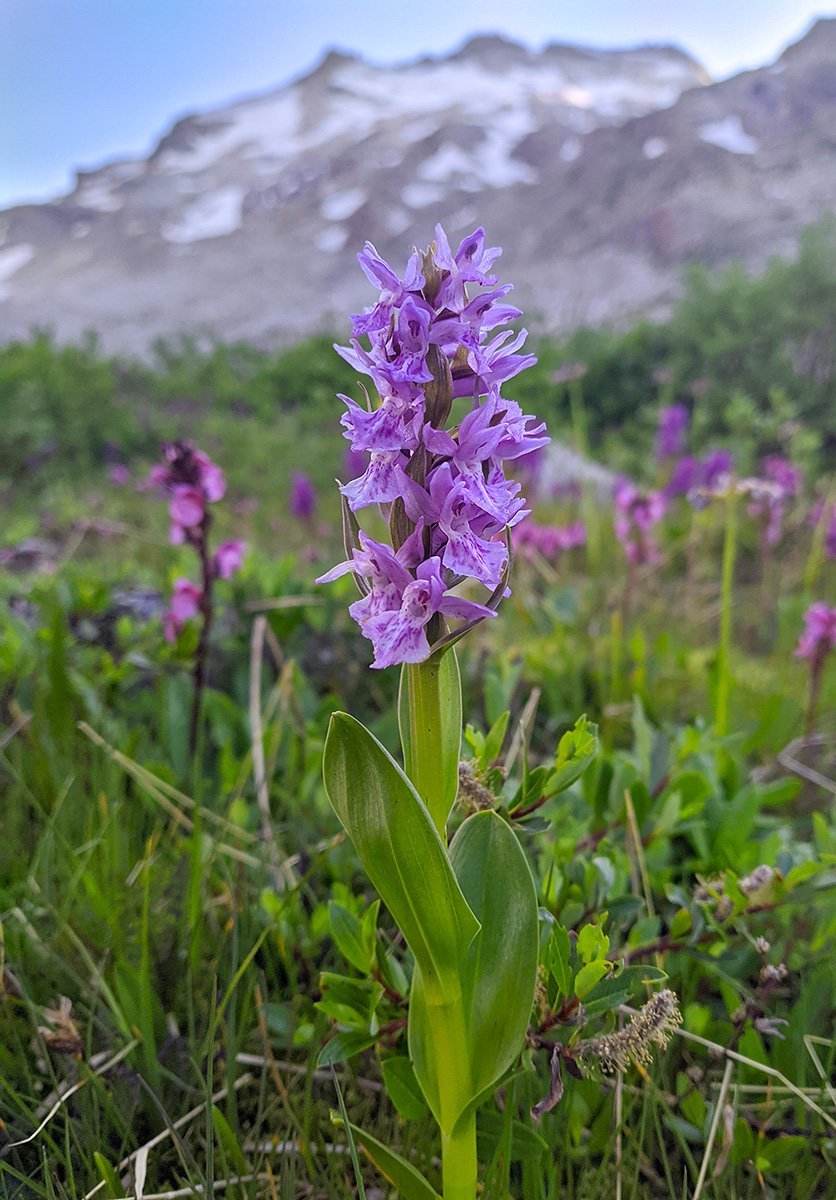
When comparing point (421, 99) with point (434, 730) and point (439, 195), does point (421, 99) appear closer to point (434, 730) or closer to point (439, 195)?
point (439, 195)

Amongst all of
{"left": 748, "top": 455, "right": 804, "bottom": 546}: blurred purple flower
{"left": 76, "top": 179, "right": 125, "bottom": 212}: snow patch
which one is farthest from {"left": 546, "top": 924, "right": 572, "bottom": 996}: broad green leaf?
{"left": 76, "top": 179, "right": 125, "bottom": 212}: snow patch

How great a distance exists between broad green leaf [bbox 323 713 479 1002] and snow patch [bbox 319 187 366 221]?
1593 inches

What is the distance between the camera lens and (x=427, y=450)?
674 mm

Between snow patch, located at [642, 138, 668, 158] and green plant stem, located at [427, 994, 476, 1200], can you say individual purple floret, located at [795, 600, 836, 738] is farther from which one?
snow patch, located at [642, 138, 668, 158]

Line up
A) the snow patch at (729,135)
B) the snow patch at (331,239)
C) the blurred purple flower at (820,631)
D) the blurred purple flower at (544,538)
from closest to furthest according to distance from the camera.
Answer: the blurred purple flower at (820,631), the blurred purple flower at (544,538), the snow patch at (729,135), the snow patch at (331,239)

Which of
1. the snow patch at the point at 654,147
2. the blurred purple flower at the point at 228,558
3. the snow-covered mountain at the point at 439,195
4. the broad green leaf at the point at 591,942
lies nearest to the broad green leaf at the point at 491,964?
the broad green leaf at the point at 591,942

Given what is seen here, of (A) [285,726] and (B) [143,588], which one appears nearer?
(A) [285,726]

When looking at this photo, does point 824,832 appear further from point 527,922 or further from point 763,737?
point 527,922

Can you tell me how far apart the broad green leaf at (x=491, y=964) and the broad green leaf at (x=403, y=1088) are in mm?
120

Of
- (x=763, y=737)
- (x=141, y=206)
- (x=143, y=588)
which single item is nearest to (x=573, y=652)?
(x=763, y=737)

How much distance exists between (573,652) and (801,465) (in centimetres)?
248

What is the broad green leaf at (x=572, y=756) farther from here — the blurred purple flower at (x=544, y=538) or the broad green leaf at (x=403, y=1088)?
the blurred purple flower at (x=544, y=538)

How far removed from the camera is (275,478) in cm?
666

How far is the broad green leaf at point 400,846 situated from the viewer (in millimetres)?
617
